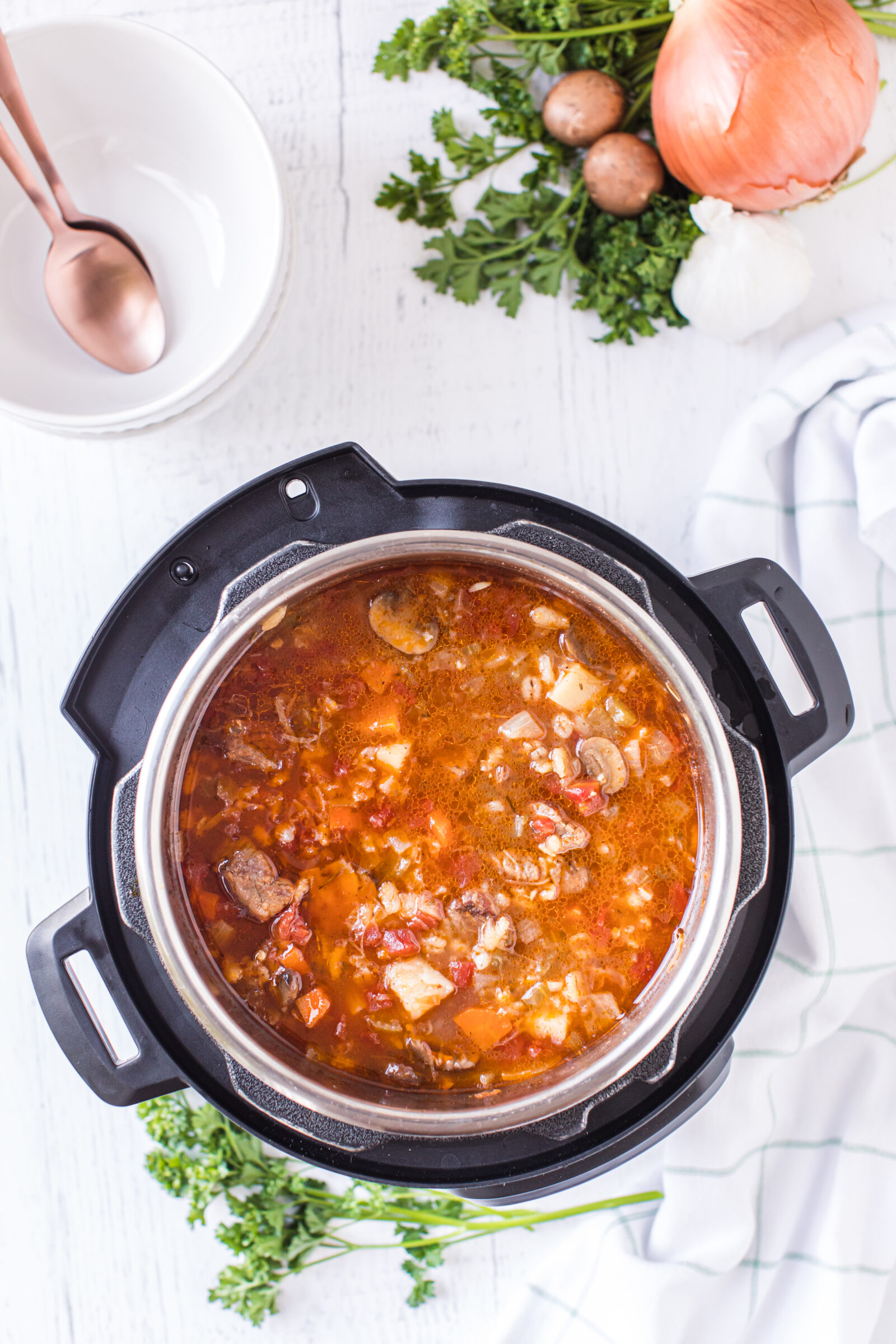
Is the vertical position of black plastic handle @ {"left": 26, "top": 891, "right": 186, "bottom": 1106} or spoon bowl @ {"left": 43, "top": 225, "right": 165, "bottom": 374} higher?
spoon bowl @ {"left": 43, "top": 225, "right": 165, "bottom": 374}

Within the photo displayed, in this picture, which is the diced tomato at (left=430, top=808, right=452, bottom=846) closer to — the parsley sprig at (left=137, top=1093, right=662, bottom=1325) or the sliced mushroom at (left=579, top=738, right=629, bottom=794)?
the sliced mushroom at (left=579, top=738, right=629, bottom=794)

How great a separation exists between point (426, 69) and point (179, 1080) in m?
1.76

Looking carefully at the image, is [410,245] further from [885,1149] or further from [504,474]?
[885,1149]

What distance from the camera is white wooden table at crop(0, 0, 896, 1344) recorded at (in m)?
1.80

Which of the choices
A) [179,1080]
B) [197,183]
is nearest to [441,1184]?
[179,1080]

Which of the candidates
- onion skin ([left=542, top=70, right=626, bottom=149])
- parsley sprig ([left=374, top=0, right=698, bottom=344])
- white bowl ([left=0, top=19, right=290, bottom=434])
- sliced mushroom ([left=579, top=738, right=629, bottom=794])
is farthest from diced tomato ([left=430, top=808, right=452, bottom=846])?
onion skin ([left=542, top=70, right=626, bottom=149])

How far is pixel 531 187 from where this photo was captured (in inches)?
69.5

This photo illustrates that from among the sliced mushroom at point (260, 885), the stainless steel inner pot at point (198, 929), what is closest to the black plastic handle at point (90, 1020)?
the stainless steel inner pot at point (198, 929)

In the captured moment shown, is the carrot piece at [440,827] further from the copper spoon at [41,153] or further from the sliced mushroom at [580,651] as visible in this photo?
the copper spoon at [41,153]

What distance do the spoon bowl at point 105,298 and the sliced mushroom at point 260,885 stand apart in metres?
0.88

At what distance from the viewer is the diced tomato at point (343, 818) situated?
1.49 metres

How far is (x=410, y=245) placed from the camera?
5.90 feet

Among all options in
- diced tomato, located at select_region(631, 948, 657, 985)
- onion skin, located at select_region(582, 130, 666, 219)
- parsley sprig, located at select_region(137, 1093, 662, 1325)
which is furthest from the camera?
parsley sprig, located at select_region(137, 1093, 662, 1325)

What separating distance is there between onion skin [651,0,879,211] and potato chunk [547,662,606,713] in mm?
879
